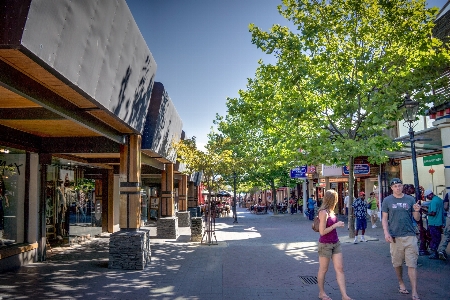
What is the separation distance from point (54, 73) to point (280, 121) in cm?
1143

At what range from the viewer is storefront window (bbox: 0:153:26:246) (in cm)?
1043

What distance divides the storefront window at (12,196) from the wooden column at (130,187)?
2879 millimetres

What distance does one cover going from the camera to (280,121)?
51.9ft

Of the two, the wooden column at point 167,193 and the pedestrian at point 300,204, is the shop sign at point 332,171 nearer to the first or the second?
the pedestrian at point 300,204

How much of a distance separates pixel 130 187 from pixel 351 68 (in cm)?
862

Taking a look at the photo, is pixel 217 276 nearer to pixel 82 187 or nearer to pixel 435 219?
Result: pixel 435 219

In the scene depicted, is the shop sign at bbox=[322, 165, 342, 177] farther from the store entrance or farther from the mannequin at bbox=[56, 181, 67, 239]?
the mannequin at bbox=[56, 181, 67, 239]

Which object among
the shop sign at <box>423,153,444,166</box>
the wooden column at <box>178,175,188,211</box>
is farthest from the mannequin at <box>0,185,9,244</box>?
the shop sign at <box>423,153,444,166</box>

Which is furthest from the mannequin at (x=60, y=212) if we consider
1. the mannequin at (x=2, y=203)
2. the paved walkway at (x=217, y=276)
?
the mannequin at (x=2, y=203)

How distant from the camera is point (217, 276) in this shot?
8750 millimetres

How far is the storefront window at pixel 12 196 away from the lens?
10430 millimetres

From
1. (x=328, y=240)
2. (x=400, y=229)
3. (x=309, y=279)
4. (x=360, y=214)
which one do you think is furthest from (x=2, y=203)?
(x=360, y=214)

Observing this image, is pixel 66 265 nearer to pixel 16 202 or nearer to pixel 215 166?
pixel 16 202

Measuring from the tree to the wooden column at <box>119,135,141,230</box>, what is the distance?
604 cm
